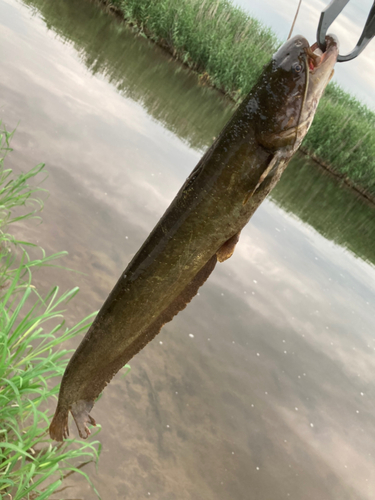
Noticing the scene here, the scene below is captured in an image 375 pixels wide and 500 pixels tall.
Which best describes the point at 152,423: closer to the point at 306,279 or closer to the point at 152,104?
the point at 306,279

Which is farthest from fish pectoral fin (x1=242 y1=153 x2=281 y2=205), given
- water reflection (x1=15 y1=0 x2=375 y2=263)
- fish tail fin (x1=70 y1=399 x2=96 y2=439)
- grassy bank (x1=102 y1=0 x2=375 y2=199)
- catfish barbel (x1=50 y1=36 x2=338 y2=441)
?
grassy bank (x1=102 y1=0 x2=375 y2=199)

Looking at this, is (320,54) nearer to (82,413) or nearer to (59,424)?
(82,413)

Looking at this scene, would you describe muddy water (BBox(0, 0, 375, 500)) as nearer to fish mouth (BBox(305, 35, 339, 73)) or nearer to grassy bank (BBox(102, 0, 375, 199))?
fish mouth (BBox(305, 35, 339, 73))

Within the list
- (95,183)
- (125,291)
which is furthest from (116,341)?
(95,183)

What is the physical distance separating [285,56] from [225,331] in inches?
154

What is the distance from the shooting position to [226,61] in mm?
17172

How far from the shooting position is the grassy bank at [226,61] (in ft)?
55.3

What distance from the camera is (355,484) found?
13.1 ft

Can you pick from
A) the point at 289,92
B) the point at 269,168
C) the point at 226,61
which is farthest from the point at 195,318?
the point at 226,61

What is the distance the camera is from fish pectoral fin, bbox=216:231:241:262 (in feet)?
5.21

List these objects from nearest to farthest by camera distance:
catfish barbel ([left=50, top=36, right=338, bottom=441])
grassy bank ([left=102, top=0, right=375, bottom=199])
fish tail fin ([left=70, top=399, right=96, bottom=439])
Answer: catfish barbel ([left=50, top=36, right=338, bottom=441])
fish tail fin ([left=70, top=399, right=96, bottom=439])
grassy bank ([left=102, top=0, right=375, bottom=199])

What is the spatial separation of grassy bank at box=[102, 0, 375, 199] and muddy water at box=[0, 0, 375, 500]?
774 centimetres

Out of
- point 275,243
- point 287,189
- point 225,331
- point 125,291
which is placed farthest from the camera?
point 287,189

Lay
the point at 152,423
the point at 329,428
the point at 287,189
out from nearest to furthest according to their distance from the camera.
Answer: the point at 152,423 < the point at 329,428 < the point at 287,189
